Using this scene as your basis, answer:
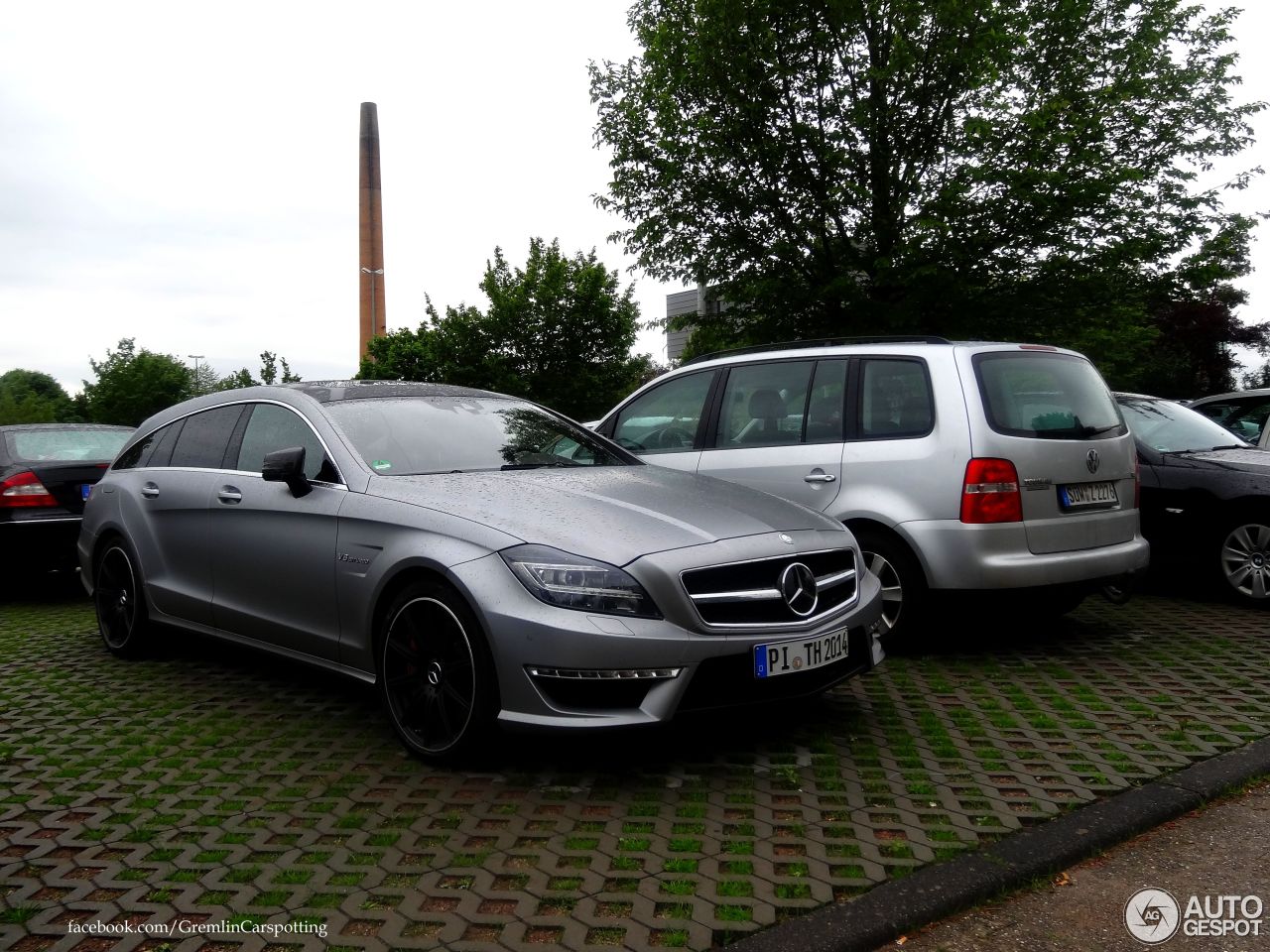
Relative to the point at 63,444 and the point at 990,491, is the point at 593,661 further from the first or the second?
the point at 63,444

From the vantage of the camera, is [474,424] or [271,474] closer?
[271,474]

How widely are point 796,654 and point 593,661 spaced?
Result: 31.5 inches

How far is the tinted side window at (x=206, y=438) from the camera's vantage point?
18.8 feet

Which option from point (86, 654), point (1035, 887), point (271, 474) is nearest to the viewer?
point (1035, 887)

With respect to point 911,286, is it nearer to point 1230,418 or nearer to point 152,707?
point 1230,418

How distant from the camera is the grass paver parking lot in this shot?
3.03m

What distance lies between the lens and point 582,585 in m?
3.87

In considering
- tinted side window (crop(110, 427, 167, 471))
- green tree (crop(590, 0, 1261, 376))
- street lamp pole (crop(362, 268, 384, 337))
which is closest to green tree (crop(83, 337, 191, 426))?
street lamp pole (crop(362, 268, 384, 337))

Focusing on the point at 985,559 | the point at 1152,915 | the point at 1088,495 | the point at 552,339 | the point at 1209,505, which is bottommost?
the point at 1152,915

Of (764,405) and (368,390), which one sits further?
(764,405)

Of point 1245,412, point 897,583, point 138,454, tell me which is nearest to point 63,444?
point 138,454

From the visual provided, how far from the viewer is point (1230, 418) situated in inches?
365

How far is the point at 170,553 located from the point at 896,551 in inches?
153

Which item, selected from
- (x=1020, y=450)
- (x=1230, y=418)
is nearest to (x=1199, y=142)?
(x=1230, y=418)
